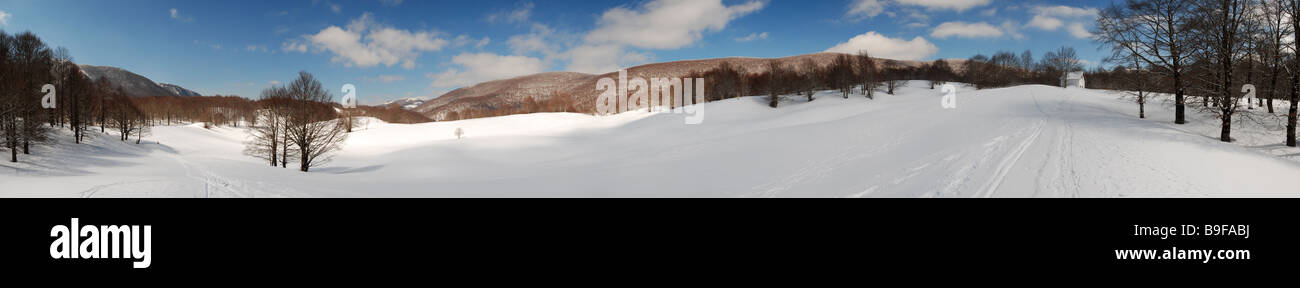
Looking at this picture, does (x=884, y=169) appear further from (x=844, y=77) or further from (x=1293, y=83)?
(x=844, y=77)

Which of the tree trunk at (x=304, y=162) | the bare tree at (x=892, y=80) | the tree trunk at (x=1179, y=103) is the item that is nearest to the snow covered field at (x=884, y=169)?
the tree trunk at (x=1179, y=103)

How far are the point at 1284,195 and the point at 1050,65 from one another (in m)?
99.6

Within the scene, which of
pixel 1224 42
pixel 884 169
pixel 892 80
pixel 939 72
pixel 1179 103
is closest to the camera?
pixel 884 169

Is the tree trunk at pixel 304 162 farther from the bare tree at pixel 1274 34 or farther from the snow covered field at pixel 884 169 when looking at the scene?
the bare tree at pixel 1274 34

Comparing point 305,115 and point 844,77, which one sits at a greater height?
point 844,77

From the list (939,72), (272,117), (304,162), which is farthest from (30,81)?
(939,72)

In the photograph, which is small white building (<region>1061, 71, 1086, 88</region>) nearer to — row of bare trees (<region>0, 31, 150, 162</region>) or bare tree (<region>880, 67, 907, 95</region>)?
bare tree (<region>880, 67, 907, 95</region>)

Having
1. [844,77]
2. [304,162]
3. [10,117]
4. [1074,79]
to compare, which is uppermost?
[1074,79]

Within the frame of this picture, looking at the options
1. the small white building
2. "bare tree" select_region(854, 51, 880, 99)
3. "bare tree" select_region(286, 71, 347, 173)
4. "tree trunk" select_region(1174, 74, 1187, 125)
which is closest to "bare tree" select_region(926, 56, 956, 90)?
the small white building

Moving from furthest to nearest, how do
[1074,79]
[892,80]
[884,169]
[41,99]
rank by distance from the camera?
[1074,79] → [892,80] → [41,99] → [884,169]

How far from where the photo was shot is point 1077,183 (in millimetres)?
8109

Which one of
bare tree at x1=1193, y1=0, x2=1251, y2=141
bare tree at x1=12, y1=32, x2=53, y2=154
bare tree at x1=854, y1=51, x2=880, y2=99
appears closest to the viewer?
bare tree at x1=1193, y1=0, x2=1251, y2=141
